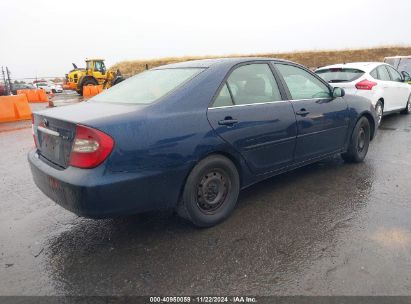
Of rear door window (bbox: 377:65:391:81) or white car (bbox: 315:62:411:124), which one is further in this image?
rear door window (bbox: 377:65:391:81)

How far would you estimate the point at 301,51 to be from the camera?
140 feet

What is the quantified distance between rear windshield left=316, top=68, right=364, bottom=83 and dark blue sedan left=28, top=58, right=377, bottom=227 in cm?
373

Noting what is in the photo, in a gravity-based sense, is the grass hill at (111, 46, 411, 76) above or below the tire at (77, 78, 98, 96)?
above

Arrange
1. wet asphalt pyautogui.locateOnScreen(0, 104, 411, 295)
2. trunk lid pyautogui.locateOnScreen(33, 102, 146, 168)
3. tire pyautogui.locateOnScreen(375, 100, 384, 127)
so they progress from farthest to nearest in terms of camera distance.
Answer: tire pyautogui.locateOnScreen(375, 100, 384, 127) < trunk lid pyautogui.locateOnScreen(33, 102, 146, 168) < wet asphalt pyautogui.locateOnScreen(0, 104, 411, 295)

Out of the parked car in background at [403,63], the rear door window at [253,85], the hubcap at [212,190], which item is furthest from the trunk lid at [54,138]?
the parked car in background at [403,63]

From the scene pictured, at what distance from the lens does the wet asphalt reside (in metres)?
2.44

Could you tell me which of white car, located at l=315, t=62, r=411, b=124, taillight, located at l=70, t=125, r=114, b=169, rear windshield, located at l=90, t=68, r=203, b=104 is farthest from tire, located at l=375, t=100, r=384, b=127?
taillight, located at l=70, t=125, r=114, b=169

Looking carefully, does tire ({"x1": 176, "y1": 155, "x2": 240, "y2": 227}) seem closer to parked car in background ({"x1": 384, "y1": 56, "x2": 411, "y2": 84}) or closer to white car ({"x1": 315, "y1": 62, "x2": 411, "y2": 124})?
white car ({"x1": 315, "y1": 62, "x2": 411, "y2": 124})

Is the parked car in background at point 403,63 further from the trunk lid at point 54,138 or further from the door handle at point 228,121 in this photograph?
the trunk lid at point 54,138

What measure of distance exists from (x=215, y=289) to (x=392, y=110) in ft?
27.0

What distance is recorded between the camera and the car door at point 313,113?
3.96m

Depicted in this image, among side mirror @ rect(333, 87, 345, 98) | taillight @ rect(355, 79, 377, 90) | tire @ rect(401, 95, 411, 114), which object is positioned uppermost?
side mirror @ rect(333, 87, 345, 98)

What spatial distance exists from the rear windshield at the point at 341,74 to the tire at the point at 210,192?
5352 millimetres

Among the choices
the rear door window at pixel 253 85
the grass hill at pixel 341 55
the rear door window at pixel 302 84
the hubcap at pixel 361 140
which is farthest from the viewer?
the grass hill at pixel 341 55
